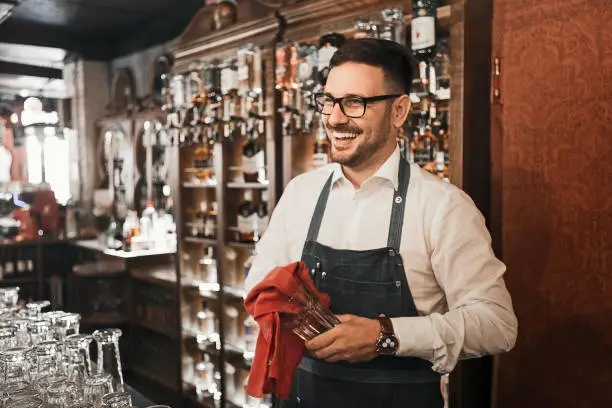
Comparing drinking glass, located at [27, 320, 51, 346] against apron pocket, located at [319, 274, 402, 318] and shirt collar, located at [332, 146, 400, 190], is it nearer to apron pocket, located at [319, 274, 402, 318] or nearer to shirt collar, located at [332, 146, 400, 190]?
apron pocket, located at [319, 274, 402, 318]

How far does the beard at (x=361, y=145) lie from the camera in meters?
1.77

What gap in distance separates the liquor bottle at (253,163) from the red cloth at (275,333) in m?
2.24

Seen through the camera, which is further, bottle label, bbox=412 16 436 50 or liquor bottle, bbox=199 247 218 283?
liquor bottle, bbox=199 247 218 283

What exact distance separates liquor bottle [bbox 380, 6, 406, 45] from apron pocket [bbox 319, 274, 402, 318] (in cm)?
126

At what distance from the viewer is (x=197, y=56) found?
13.5 ft

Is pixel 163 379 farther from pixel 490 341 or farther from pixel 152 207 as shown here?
pixel 490 341

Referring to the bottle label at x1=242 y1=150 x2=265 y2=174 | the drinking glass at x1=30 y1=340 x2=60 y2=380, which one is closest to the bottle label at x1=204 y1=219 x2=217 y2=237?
the bottle label at x1=242 y1=150 x2=265 y2=174

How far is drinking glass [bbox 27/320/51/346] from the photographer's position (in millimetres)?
1862

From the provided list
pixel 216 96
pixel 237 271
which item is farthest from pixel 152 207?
pixel 216 96

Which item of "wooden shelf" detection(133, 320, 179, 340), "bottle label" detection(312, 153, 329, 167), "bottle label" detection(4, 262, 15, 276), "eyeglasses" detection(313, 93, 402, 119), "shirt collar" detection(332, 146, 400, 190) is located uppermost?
"eyeglasses" detection(313, 93, 402, 119)

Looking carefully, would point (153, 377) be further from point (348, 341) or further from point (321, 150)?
point (348, 341)

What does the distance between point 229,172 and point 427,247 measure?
8.29 feet

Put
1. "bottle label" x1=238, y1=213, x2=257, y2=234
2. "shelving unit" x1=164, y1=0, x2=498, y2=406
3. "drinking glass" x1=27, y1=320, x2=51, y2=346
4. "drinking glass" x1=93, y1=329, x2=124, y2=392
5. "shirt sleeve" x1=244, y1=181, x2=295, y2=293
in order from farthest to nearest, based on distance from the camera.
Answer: "bottle label" x1=238, y1=213, x2=257, y2=234, "shelving unit" x1=164, y1=0, x2=498, y2=406, "shirt sleeve" x1=244, y1=181, x2=295, y2=293, "drinking glass" x1=27, y1=320, x2=51, y2=346, "drinking glass" x1=93, y1=329, x2=124, y2=392

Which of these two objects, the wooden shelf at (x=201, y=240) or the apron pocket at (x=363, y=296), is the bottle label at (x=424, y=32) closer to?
the apron pocket at (x=363, y=296)
